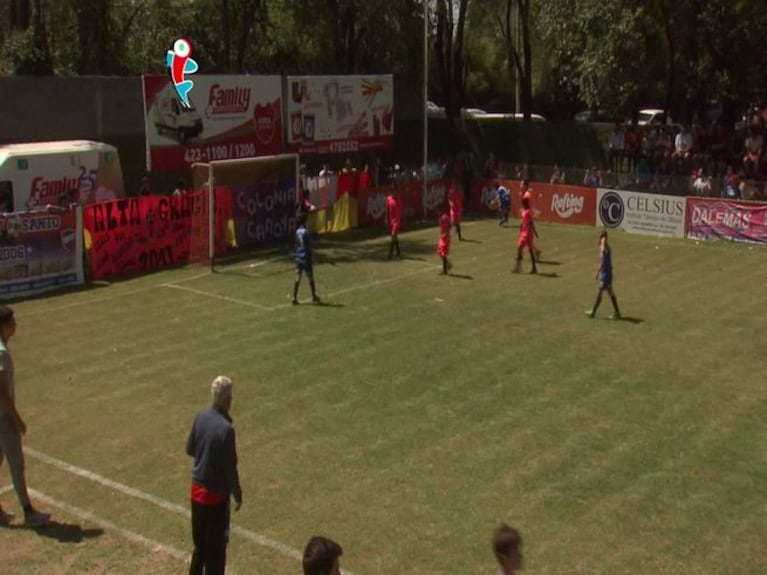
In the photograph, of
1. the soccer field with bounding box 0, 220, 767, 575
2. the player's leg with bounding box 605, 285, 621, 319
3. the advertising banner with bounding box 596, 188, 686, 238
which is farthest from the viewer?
the advertising banner with bounding box 596, 188, 686, 238

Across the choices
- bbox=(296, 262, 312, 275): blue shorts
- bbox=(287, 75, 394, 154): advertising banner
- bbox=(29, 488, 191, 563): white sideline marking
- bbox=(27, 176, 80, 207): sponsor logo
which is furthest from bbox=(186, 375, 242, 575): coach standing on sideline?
bbox=(287, 75, 394, 154): advertising banner

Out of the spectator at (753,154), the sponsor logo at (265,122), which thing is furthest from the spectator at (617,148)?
the sponsor logo at (265,122)

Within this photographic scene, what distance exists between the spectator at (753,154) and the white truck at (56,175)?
67.2 feet

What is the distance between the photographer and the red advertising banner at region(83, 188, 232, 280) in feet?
75.7

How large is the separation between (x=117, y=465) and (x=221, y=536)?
4178mm

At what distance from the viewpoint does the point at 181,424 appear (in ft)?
43.6

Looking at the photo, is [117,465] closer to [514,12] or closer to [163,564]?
[163,564]

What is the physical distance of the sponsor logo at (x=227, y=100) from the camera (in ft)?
93.0

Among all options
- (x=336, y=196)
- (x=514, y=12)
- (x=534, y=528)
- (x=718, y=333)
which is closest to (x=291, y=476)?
(x=534, y=528)

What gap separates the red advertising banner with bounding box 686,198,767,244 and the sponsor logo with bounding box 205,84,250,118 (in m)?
13.4

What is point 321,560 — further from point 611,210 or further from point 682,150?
point 682,150

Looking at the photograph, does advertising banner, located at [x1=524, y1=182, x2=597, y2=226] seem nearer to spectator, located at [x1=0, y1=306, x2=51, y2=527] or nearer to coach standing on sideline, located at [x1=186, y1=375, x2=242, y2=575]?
spectator, located at [x1=0, y1=306, x2=51, y2=527]

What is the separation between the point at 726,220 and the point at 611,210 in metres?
3.74

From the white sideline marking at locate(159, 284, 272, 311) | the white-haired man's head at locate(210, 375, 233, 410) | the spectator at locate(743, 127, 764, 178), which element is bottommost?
the white sideline marking at locate(159, 284, 272, 311)
